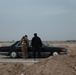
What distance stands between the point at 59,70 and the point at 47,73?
0.47m

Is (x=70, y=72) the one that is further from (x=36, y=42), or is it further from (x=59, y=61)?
(x=36, y=42)

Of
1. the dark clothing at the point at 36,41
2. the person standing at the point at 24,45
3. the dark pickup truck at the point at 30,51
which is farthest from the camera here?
the dark pickup truck at the point at 30,51

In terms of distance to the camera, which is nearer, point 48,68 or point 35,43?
point 48,68

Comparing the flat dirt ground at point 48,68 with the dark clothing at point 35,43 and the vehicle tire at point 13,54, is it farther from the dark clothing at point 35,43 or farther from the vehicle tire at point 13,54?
the vehicle tire at point 13,54

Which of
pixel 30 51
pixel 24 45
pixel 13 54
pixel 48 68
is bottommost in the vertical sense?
pixel 48 68

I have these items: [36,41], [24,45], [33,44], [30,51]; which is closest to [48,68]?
[36,41]

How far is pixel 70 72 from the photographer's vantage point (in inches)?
473

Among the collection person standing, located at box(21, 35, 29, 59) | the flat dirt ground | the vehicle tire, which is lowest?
the flat dirt ground

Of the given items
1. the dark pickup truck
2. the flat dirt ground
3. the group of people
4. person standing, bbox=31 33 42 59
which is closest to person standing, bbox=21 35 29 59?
the group of people

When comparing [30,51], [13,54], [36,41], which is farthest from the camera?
[13,54]

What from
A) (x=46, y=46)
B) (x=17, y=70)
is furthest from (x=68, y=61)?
(x=46, y=46)

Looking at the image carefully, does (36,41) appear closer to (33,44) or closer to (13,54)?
(33,44)

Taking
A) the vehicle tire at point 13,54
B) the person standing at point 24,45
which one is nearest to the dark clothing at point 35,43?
the person standing at point 24,45

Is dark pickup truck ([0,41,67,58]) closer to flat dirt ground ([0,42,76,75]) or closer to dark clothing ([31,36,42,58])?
dark clothing ([31,36,42,58])
